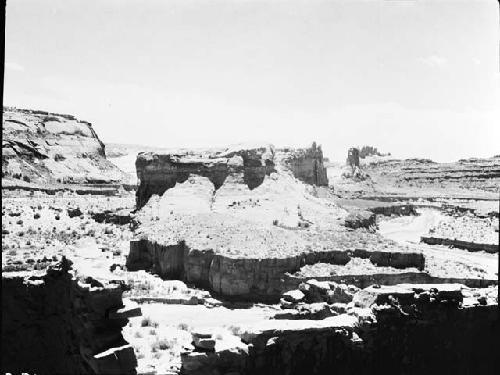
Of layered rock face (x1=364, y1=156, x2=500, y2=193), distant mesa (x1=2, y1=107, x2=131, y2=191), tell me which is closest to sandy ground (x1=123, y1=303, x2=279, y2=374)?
distant mesa (x1=2, y1=107, x2=131, y2=191)

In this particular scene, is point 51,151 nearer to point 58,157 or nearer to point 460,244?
point 58,157

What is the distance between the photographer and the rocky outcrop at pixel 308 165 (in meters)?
44.8

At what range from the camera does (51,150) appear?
53969mm

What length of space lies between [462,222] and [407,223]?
7283 mm

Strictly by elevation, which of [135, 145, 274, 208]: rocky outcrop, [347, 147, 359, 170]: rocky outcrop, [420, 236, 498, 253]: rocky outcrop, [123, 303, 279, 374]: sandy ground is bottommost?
[420, 236, 498, 253]: rocky outcrop

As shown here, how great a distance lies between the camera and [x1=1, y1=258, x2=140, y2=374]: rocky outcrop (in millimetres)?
7602

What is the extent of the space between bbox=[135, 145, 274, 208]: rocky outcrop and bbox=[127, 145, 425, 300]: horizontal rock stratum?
6 cm

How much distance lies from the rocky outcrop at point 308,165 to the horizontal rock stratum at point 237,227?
11.1 meters

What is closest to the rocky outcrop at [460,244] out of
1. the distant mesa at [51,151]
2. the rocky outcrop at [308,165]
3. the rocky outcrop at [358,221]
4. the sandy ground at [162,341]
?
the rocky outcrop at [358,221]

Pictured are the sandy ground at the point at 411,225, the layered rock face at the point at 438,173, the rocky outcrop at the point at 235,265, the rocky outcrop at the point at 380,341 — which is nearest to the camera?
the rocky outcrop at the point at 380,341

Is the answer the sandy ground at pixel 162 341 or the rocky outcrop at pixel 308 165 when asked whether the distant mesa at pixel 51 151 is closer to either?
the rocky outcrop at pixel 308 165

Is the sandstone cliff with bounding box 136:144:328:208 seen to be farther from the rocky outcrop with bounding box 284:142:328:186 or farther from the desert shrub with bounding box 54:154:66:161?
the desert shrub with bounding box 54:154:66:161

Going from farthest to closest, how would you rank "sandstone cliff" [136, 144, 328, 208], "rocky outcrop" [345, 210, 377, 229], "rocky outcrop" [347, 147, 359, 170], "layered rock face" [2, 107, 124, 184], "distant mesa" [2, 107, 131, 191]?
"rocky outcrop" [347, 147, 359, 170] → "layered rock face" [2, 107, 124, 184] → "distant mesa" [2, 107, 131, 191] → "sandstone cliff" [136, 144, 328, 208] → "rocky outcrop" [345, 210, 377, 229]

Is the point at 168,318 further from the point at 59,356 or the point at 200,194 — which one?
the point at 200,194
